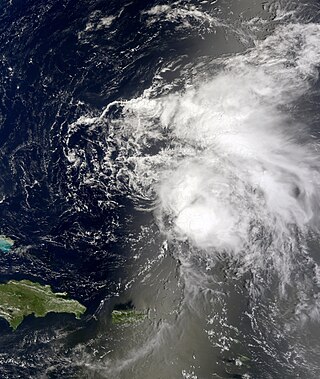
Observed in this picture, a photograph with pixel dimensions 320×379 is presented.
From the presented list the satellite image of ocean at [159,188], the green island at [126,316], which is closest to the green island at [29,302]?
the satellite image of ocean at [159,188]

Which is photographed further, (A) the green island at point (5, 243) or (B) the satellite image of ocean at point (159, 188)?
(A) the green island at point (5, 243)

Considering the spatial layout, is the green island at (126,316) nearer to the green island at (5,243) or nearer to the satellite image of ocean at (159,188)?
the satellite image of ocean at (159,188)

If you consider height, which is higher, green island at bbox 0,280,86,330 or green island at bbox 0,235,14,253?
green island at bbox 0,235,14,253

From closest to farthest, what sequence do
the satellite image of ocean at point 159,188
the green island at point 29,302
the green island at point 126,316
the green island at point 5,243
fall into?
the satellite image of ocean at point 159,188, the green island at point 126,316, the green island at point 29,302, the green island at point 5,243

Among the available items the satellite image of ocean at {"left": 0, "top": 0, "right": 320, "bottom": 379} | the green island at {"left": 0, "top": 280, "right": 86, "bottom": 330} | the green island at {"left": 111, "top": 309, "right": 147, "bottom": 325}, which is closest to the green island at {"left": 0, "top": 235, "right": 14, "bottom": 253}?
the satellite image of ocean at {"left": 0, "top": 0, "right": 320, "bottom": 379}

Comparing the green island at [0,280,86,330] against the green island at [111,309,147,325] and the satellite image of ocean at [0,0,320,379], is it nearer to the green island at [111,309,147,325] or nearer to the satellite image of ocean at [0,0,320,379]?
the satellite image of ocean at [0,0,320,379]

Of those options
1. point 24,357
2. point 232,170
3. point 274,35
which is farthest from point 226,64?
point 24,357
